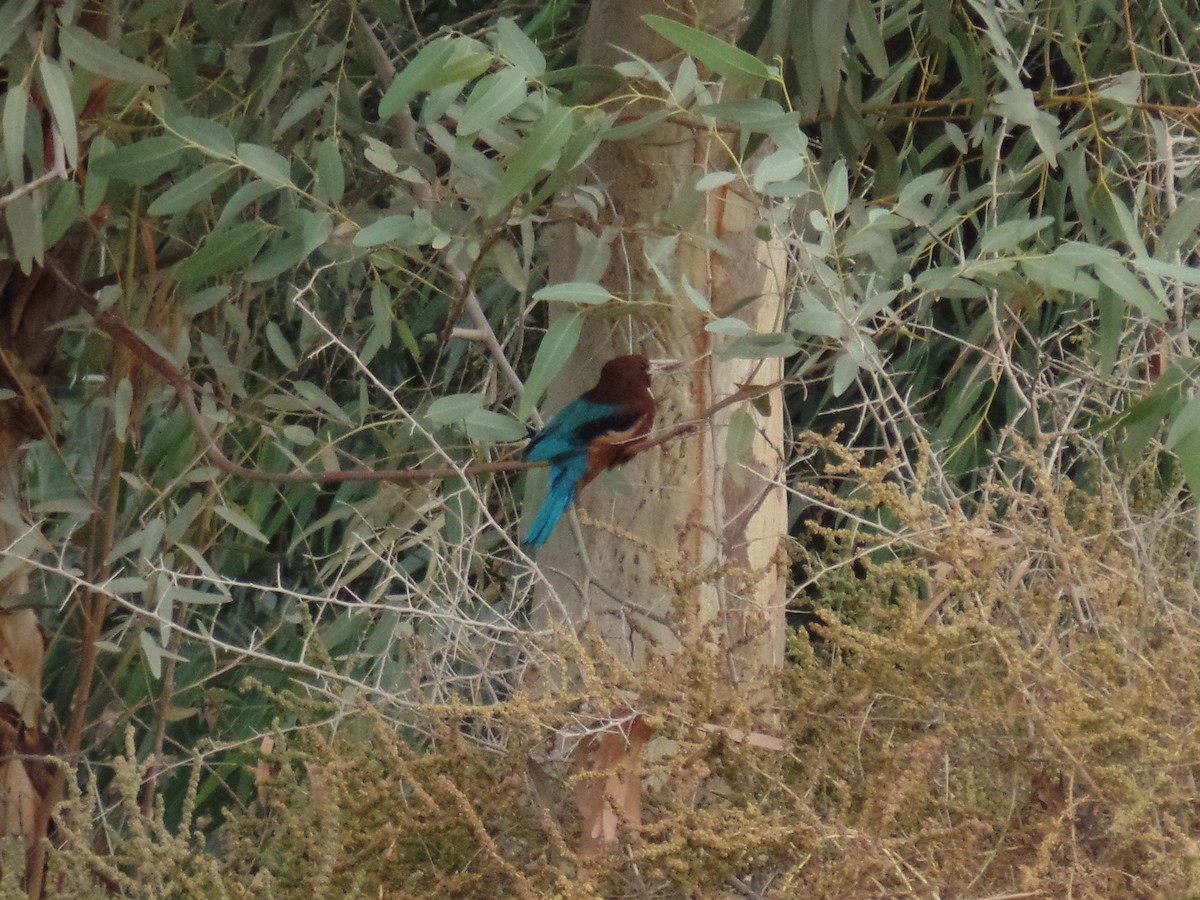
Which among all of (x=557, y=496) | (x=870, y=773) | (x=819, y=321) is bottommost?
(x=557, y=496)

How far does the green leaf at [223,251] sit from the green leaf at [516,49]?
36 cm

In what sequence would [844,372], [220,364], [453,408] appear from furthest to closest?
[220,364] < [453,408] < [844,372]

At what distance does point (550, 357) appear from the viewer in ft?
4.42

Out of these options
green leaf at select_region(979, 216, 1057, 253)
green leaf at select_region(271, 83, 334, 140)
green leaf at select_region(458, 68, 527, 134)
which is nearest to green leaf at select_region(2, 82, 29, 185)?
green leaf at select_region(271, 83, 334, 140)

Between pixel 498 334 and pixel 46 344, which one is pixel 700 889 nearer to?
pixel 46 344

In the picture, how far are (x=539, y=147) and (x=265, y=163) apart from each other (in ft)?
1.11

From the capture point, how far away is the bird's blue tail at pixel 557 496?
158cm

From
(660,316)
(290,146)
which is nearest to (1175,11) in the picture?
(660,316)

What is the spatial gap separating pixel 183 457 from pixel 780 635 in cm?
87

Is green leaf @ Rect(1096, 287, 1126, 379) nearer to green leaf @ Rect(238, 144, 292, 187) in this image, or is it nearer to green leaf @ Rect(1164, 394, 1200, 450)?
green leaf @ Rect(1164, 394, 1200, 450)

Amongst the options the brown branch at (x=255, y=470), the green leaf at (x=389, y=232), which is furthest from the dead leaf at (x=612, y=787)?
the green leaf at (x=389, y=232)

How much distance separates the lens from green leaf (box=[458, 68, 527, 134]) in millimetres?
1243

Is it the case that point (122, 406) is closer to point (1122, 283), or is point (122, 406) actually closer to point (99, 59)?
point (99, 59)

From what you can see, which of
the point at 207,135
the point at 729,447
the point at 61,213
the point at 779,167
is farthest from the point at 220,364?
the point at 779,167
